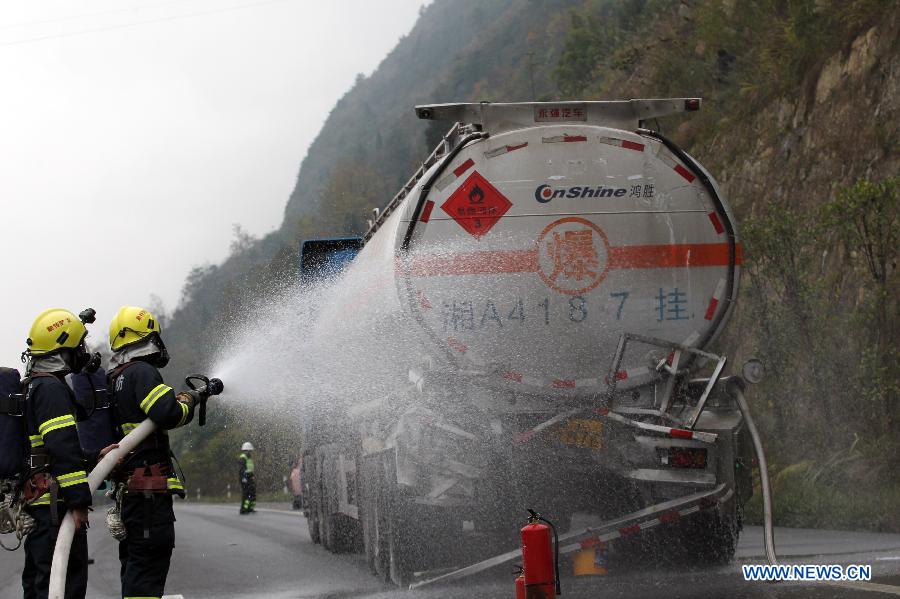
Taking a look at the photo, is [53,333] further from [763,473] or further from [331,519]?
[331,519]

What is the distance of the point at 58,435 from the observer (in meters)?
6.48

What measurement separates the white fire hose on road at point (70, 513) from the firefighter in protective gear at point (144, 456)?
0.28 feet

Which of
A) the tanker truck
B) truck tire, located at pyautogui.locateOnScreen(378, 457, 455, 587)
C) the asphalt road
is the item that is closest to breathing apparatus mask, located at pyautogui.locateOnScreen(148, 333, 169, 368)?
the tanker truck

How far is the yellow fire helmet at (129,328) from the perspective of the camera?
6.92 metres

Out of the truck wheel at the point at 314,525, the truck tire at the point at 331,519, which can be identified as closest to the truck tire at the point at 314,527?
the truck wheel at the point at 314,525

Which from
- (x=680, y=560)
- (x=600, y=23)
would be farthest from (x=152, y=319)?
(x=600, y=23)

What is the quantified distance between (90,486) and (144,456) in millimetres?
319

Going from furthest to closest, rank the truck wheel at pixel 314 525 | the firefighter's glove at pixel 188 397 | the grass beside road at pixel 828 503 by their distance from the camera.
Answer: the truck wheel at pixel 314 525 < the grass beside road at pixel 828 503 < the firefighter's glove at pixel 188 397

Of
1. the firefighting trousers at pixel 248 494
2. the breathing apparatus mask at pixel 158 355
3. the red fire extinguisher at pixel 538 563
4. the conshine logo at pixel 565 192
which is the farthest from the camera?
the firefighting trousers at pixel 248 494

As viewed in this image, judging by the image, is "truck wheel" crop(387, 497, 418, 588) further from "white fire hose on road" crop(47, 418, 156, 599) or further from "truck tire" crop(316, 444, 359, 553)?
"truck tire" crop(316, 444, 359, 553)

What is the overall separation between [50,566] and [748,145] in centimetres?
1885

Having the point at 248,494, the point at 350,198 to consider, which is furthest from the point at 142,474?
the point at 350,198

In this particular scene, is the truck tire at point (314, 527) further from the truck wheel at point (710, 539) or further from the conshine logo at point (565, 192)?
the conshine logo at point (565, 192)

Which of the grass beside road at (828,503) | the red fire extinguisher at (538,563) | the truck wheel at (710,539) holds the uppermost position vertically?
the red fire extinguisher at (538,563)
